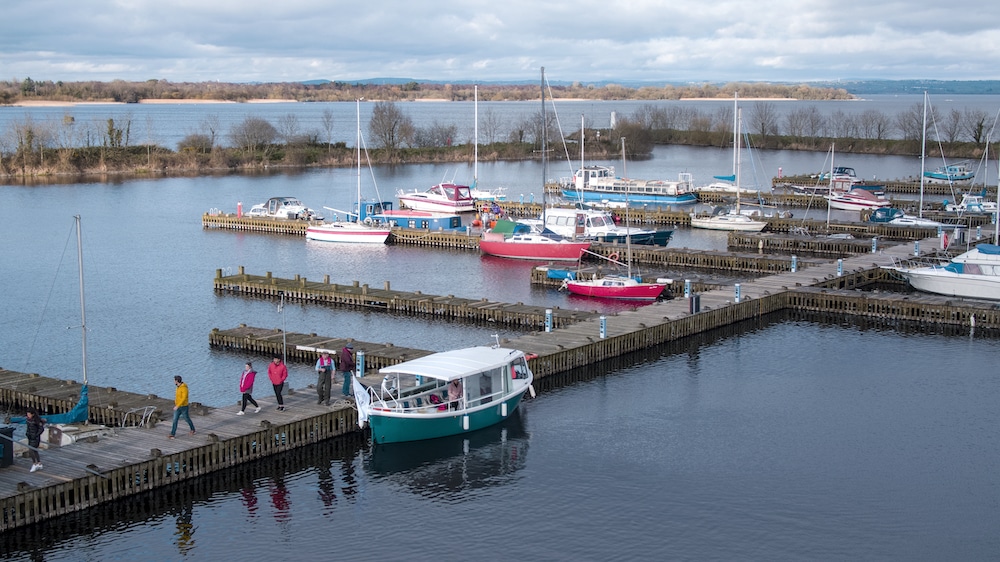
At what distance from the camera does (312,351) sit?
136 ft

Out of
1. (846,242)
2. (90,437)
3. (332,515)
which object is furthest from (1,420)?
(846,242)

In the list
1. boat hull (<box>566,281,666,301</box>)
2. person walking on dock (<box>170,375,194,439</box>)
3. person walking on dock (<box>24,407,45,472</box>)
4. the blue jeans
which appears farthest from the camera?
boat hull (<box>566,281,666,301</box>)

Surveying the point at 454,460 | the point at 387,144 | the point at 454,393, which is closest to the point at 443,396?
the point at 454,393

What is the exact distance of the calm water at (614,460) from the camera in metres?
25.9

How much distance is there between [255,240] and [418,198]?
47.6 feet

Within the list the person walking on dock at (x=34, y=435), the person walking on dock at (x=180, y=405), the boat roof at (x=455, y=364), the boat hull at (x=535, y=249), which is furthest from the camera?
the boat hull at (x=535, y=249)

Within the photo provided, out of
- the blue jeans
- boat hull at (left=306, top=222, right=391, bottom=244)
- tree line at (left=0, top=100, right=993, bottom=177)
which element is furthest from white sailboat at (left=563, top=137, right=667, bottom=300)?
tree line at (left=0, top=100, right=993, bottom=177)

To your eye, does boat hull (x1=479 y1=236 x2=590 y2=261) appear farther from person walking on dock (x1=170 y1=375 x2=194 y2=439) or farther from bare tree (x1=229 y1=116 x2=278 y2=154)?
bare tree (x1=229 y1=116 x2=278 y2=154)

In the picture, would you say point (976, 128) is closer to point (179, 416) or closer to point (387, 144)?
point (387, 144)

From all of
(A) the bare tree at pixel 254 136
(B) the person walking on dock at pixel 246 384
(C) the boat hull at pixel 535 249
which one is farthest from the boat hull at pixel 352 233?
(A) the bare tree at pixel 254 136

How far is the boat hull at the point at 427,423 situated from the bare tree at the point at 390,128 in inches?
4360

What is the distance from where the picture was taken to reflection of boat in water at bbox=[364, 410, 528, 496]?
29641mm

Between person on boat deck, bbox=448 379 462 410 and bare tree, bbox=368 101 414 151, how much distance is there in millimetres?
111093

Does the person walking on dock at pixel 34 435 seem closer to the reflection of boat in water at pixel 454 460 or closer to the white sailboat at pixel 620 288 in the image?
the reflection of boat in water at pixel 454 460
